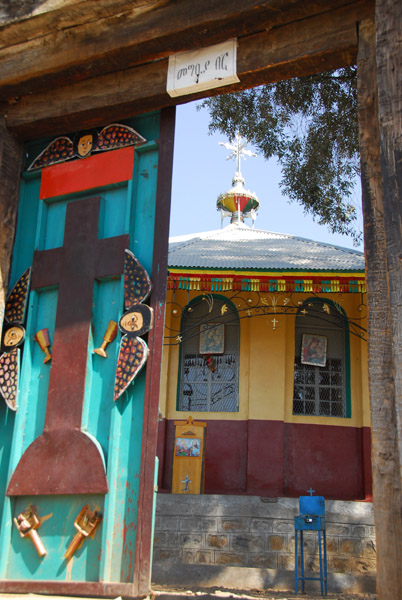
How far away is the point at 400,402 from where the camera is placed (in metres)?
3.37

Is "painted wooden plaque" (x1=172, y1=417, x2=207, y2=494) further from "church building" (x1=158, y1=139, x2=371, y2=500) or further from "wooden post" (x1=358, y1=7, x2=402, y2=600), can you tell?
"wooden post" (x1=358, y1=7, x2=402, y2=600)

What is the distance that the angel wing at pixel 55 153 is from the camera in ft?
17.1

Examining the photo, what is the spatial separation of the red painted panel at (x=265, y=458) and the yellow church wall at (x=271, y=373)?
0.18m

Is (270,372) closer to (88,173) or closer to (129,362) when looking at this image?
(88,173)

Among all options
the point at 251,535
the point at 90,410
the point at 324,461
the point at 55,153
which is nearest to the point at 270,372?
the point at 324,461

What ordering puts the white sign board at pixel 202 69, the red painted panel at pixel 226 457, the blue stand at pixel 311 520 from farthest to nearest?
the red painted panel at pixel 226 457 < the blue stand at pixel 311 520 < the white sign board at pixel 202 69

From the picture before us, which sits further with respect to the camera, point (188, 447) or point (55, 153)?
point (188, 447)

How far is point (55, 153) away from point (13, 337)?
1.50 metres

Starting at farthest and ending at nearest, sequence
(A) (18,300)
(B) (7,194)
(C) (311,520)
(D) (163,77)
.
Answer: (C) (311,520), (B) (7,194), (A) (18,300), (D) (163,77)

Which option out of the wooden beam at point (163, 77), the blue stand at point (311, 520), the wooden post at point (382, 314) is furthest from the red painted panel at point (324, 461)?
the wooden post at point (382, 314)

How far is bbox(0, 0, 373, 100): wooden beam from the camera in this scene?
423 cm

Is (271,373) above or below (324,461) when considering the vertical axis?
above

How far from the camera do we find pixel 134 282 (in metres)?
4.57

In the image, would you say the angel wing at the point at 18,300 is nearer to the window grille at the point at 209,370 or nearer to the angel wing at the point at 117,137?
the angel wing at the point at 117,137
